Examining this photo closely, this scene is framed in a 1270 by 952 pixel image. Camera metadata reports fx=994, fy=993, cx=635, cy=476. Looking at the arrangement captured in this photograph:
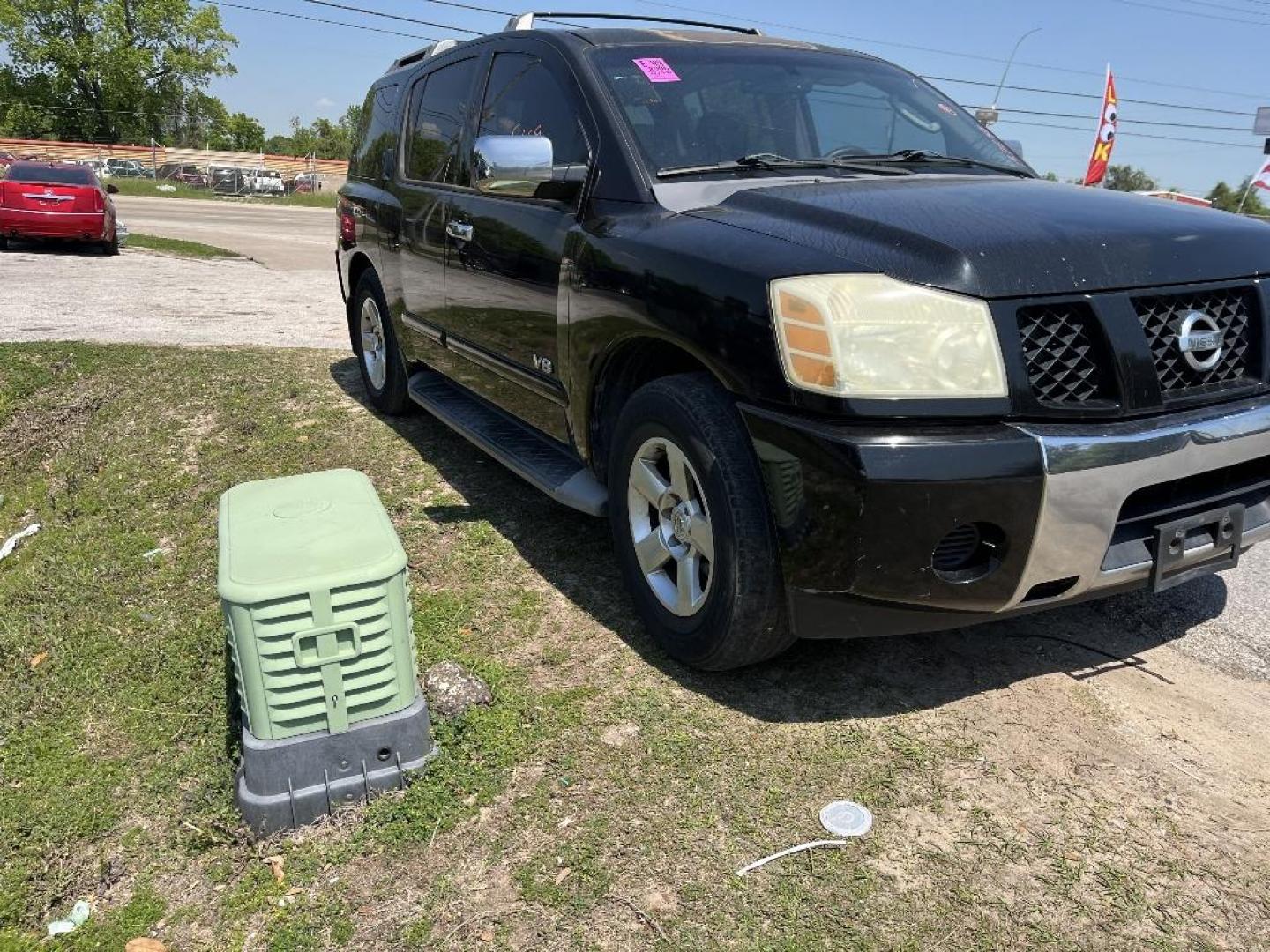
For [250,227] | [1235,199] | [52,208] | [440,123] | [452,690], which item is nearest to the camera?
[452,690]

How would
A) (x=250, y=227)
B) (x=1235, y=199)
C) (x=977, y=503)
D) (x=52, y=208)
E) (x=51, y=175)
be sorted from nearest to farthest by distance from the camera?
(x=977, y=503), (x=52, y=208), (x=51, y=175), (x=250, y=227), (x=1235, y=199)

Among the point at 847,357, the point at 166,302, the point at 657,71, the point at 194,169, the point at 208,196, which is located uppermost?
the point at 657,71

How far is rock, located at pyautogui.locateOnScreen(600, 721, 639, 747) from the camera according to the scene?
9.04 ft

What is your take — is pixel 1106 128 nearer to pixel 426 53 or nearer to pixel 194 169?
pixel 426 53

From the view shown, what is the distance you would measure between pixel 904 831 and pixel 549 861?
86cm

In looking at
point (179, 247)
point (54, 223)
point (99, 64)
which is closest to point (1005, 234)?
point (54, 223)

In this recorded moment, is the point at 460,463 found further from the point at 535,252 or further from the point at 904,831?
the point at 904,831

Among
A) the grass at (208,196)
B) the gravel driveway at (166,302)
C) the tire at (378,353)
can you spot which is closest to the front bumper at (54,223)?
the gravel driveway at (166,302)

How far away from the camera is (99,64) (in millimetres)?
64875

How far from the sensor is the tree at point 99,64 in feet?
210

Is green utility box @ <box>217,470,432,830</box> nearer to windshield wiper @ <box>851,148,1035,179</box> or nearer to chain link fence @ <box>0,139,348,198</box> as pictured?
windshield wiper @ <box>851,148,1035,179</box>

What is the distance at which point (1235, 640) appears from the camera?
11.0 feet

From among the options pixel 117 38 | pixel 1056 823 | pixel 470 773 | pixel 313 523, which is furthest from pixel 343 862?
pixel 117 38

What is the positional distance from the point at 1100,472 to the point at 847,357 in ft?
2.15
